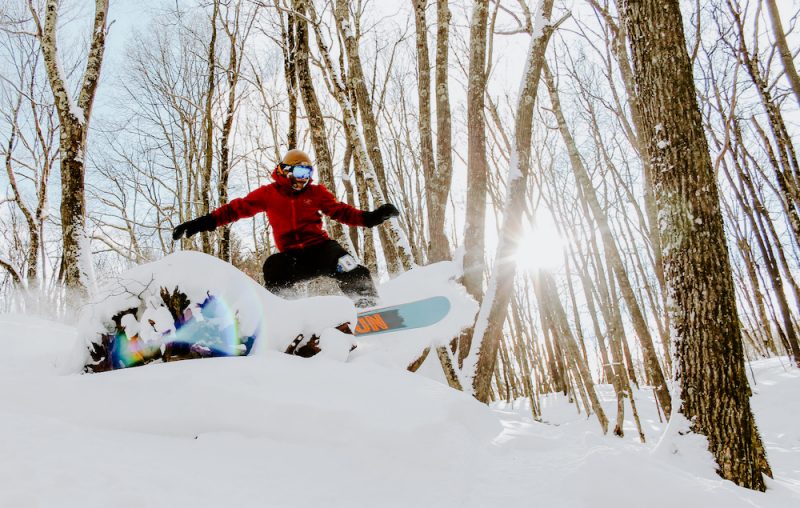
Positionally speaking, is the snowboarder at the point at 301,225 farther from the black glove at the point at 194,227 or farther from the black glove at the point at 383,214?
the black glove at the point at 194,227

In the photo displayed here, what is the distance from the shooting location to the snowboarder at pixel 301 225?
9.96 ft

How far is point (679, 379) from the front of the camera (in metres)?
2.38

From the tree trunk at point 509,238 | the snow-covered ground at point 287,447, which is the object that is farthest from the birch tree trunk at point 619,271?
the snow-covered ground at point 287,447

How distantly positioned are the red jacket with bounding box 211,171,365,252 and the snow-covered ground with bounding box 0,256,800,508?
1359 mm

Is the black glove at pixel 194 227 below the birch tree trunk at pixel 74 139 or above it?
below

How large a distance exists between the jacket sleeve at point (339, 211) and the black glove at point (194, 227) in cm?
81

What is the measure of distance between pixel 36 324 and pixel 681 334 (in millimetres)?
4529

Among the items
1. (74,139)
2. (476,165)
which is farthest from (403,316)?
(74,139)

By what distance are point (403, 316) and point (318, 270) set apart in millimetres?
762

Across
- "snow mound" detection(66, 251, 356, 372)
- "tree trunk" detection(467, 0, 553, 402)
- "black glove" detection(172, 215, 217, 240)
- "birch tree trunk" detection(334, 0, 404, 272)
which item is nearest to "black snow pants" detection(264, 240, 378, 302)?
"black glove" detection(172, 215, 217, 240)

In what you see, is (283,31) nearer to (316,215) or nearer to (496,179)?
(316,215)

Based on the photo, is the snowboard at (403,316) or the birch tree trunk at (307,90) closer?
the snowboard at (403,316)

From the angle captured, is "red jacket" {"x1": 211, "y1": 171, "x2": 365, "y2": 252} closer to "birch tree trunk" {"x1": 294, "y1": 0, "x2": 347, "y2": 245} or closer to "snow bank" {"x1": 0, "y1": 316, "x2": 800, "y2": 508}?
"snow bank" {"x1": 0, "y1": 316, "x2": 800, "y2": 508}

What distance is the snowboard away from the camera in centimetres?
287
